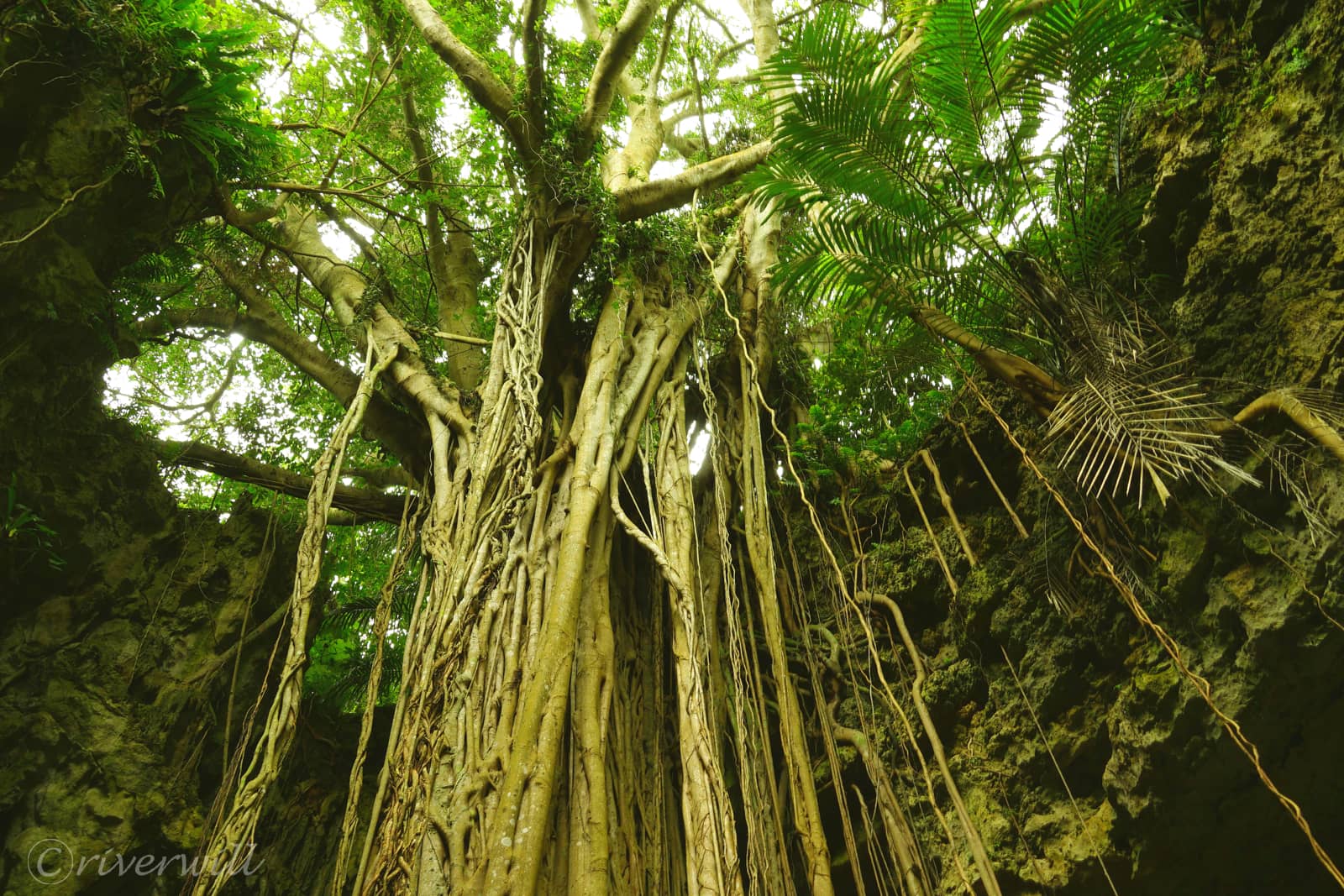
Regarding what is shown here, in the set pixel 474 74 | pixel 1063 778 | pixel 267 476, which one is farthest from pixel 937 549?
pixel 267 476

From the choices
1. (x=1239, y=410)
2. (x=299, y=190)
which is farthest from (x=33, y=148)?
(x=1239, y=410)

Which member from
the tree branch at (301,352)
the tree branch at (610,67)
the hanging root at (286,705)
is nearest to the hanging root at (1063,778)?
the hanging root at (286,705)

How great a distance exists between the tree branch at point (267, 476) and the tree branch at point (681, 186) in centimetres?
199

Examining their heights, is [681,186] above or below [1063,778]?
above

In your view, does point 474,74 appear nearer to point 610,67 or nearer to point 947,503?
point 610,67

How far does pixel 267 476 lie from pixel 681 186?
104 inches

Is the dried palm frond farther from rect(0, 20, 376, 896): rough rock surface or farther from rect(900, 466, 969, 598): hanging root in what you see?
rect(0, 20, 376, 896): rough rock surface

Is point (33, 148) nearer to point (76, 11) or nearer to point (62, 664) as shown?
point (76, 11)

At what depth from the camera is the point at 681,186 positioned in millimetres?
3574

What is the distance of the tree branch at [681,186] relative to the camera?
3.40 m

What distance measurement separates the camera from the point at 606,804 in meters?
2.06

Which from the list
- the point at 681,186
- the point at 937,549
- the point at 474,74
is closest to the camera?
the point at 937,549

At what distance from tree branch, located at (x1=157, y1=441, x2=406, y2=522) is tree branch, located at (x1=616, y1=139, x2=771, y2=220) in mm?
1991

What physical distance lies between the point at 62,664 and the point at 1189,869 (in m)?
3.95
